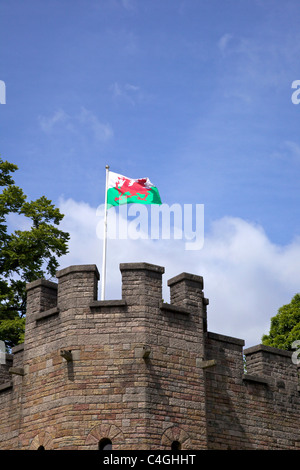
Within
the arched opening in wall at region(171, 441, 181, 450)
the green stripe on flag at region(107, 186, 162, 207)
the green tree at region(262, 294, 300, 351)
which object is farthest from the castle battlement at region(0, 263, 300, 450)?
the green tree at region(262, 294, 300, 351)

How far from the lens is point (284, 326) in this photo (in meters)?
30.3

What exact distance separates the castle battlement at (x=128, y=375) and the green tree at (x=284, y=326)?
1208 cm

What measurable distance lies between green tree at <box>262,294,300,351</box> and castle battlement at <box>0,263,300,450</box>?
1208 cm

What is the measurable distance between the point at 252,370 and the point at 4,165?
13.1 m

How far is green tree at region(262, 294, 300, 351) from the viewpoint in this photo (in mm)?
29494

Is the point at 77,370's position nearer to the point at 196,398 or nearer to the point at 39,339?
the point at 39,339

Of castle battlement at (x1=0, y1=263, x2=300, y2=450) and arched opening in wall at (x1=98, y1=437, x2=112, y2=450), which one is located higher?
castle battlement at (x1=0, y1=263, x2=300, y2=450)

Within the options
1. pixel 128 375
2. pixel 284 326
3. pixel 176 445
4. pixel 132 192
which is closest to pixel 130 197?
pixel 132 192

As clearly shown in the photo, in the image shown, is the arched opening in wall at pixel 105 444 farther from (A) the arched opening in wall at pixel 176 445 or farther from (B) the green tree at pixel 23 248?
(B) the green tree at pixel 23 248

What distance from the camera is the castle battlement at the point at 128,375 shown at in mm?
14656

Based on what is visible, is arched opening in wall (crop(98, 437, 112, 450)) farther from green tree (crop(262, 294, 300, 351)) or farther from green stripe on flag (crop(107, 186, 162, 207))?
green tree (crop(262, 294, 300, 351))

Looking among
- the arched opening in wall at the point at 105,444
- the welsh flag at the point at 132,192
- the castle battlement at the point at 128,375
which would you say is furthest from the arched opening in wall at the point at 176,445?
the welsh flag at the point at 132,192
